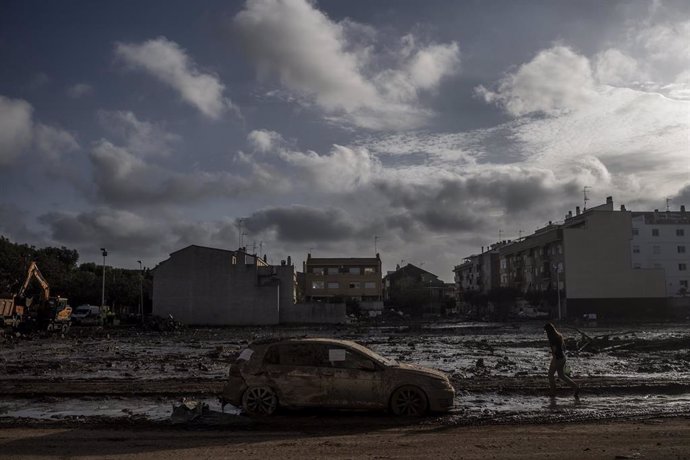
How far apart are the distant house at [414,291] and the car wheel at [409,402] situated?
3404 inches

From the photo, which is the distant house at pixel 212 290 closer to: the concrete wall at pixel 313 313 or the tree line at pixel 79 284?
the concrete wall at pixel 313 313

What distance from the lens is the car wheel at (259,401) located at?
12.0 meters

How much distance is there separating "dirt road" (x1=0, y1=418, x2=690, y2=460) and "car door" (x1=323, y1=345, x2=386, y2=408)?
0.71m

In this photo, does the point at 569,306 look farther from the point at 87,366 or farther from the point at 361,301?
the point at 87,366

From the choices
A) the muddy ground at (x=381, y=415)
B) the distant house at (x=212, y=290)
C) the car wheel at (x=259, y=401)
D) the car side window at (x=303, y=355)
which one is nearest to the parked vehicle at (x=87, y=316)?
the distant house at (x=212, y=290)

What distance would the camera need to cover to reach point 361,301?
100m

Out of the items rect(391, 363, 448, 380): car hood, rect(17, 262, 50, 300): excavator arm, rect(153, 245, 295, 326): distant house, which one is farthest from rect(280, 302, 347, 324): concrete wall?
rect(391, 363, 448, 380): car hood

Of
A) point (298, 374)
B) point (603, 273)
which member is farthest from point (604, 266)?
point (298, 374)

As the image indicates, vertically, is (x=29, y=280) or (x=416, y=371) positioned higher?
(x=29, y=280)

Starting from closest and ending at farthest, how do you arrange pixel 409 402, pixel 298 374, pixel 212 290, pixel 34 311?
pixel 409 402, pixel 298 374, pixel 34 311, pixel 212 290

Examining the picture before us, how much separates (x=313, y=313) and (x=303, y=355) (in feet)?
186

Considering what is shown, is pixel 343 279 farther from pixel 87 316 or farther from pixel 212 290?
pixel 87 316

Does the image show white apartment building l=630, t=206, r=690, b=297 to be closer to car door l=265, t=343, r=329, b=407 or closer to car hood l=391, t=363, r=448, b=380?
car hood l=391, t=363, r=448, b=380

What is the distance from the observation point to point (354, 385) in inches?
472
